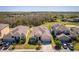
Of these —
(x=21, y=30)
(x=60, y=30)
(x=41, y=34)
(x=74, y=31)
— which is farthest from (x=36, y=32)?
(x=74, y=31)

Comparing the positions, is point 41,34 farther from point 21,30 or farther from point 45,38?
point 21,30

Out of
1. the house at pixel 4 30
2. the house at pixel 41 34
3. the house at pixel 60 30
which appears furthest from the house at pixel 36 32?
the house at pixel 4 30

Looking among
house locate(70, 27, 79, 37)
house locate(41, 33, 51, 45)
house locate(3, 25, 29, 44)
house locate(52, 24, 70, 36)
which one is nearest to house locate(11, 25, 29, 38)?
house locate(3, 25, 29, 44)

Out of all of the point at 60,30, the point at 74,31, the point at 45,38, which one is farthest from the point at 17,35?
the point at 74,31

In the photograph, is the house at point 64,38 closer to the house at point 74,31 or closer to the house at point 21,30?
the house at point 74,31

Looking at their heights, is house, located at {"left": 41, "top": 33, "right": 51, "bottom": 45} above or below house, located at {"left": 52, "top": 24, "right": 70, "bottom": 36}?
below

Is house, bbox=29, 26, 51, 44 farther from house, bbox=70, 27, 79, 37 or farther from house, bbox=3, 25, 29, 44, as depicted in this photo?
house, bbox=70, 27, 79, 37

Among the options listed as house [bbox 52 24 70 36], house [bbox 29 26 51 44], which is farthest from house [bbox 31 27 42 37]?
house [bbox 52 24 70 36]

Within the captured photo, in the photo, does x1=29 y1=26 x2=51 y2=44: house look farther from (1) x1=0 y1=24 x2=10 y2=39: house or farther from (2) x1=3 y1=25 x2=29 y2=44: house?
(1) x1=0 y1=24 x2=10 y2=39: house

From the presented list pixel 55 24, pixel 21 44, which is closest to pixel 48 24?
pixel 55 24

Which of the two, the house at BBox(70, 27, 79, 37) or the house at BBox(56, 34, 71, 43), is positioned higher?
the house at BBox(70, 27, 79, 37)
